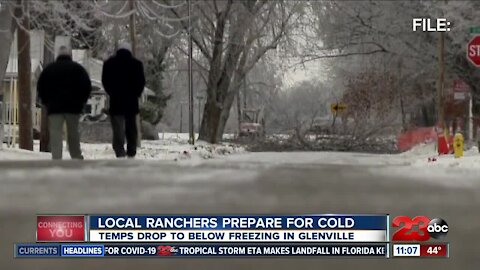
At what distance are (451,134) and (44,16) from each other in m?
2.93

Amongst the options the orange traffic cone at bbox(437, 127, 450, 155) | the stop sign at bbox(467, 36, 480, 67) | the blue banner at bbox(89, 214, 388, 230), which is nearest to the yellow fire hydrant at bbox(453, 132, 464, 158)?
the orange traffic cone at bbox(437, 127, 450, 155)

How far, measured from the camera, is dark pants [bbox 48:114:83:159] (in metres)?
2.61

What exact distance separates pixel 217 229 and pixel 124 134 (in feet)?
2.19

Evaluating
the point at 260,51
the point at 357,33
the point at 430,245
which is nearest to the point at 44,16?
the point at 260,51

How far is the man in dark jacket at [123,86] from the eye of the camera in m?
2.54

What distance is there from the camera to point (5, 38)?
3.04 m

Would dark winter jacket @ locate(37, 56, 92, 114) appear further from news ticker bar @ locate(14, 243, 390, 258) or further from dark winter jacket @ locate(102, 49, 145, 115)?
news ticker bar @ locate(14, 243, 390, 258)

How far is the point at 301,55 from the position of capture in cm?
361

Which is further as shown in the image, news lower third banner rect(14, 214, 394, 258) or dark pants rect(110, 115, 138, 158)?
dark pants rect(110, 115, 138, 158)

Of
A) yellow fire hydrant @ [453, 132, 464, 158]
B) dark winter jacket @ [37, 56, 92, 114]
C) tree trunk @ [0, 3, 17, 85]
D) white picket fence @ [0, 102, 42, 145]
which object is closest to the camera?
dark winter jacket @ [37, 56, 92, 114]

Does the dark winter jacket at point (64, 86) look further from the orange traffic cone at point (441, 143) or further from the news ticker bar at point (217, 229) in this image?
the orange traffic cone at point (441, 143)

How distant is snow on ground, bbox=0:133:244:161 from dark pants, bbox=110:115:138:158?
0.03m

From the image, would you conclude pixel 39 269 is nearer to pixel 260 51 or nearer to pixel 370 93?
pixel 370 93

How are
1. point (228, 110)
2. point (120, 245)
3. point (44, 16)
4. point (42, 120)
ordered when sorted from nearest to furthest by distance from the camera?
1. point (120, 245)
2. point (42, 120)
3. point (228, 110)
4. point (44, 16)
